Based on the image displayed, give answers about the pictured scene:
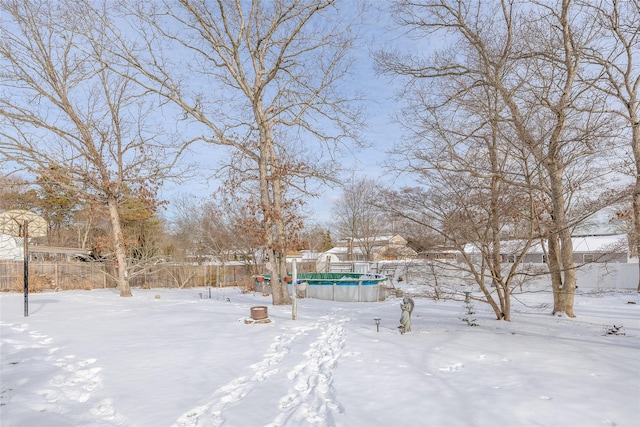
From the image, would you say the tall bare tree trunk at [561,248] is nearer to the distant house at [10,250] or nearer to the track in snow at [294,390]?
the track in snow at [294,390]

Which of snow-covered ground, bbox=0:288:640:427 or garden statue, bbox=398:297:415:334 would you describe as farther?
garden statue, bbox=398:297:415:334

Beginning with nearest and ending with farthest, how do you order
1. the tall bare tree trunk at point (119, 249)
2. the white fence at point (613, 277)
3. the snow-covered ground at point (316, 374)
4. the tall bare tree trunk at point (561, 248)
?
the snow-covered ground at point (316, 374) → the tall bare tree trunk at point (561, 248) → the tall bare tree trunk at point (119, 249) → the white fence at point (613, 277)

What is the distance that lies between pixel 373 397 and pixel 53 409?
9.52ft

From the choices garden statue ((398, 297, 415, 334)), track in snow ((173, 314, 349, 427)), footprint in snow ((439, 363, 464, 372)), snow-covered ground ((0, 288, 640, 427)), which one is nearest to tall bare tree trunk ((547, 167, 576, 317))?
→ snow-covered ground ((0, 288, 640, 427))

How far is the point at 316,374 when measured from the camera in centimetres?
442

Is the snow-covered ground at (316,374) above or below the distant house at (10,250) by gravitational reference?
below

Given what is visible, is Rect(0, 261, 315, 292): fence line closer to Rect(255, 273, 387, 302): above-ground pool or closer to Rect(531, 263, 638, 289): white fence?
Rect(255, 273, 387, 302): above-ground pool

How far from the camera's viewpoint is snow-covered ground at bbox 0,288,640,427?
3.13 m

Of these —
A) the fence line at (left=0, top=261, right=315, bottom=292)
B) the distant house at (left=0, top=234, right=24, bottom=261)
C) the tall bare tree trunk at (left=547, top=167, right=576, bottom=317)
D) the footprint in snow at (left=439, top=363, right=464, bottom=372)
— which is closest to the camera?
the footprint in snow at (left=439, top=363, right=464, bottom=372)

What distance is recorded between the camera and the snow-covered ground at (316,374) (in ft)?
10.3

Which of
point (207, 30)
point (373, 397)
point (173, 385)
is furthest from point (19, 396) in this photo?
point (207, 30)

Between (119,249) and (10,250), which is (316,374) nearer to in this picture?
(119,249)

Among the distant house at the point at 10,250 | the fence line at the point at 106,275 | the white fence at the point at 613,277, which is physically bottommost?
the white fence at the point at 613,277

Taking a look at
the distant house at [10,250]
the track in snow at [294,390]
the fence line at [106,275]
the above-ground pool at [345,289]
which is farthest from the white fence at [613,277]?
the distant house at [10,250]
